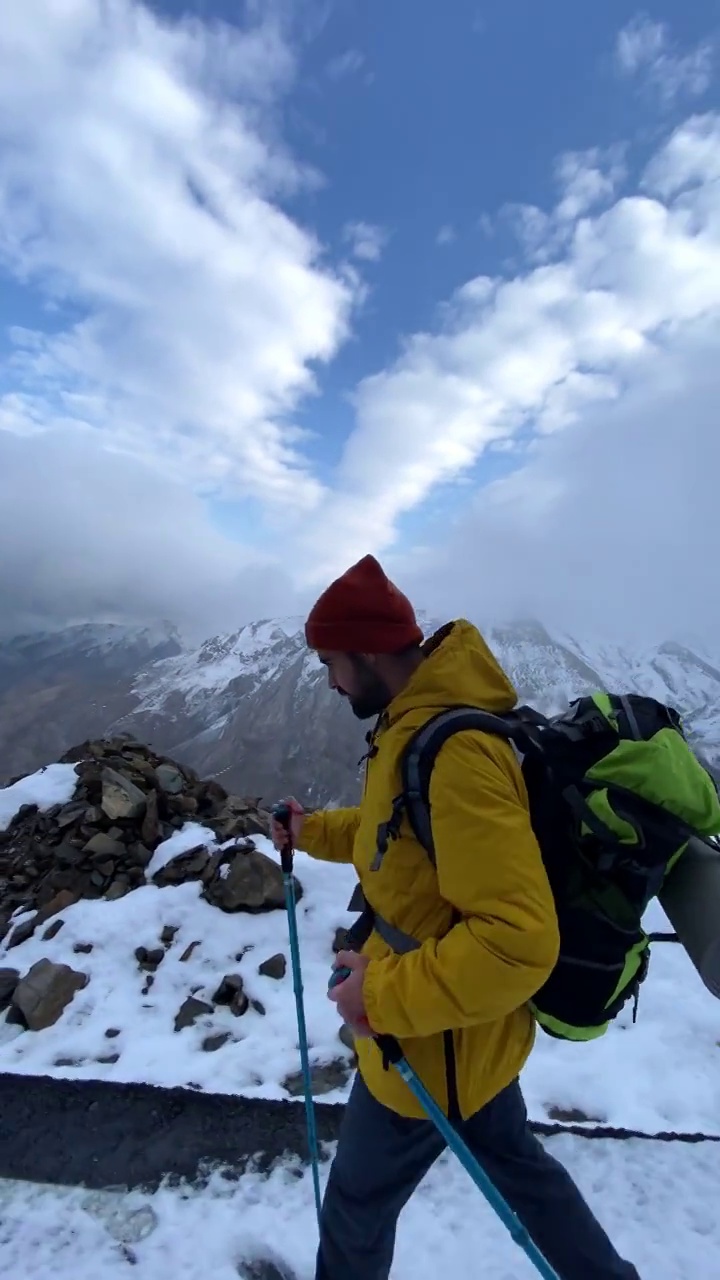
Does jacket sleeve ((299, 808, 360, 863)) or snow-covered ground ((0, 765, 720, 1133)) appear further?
snow-covered ground ((0, 765, 720, 1133))

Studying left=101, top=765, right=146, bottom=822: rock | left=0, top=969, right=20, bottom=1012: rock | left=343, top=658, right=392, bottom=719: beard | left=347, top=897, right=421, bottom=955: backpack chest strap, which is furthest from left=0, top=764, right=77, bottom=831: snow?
left=343, top=658, right=392, bottom=719: beard

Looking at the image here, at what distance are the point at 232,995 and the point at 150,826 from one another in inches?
153

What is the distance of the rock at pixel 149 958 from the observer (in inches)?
320

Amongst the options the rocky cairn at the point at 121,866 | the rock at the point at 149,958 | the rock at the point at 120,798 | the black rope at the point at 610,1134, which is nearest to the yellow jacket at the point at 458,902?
the black rope at the point at 610,1134

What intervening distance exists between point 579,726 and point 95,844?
9.44 meters

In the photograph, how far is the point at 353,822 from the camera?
429cm

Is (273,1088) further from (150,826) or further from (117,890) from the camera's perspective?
(150,826)

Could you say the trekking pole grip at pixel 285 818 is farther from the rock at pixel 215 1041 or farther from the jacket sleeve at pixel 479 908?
the rock at pixel 215 1041

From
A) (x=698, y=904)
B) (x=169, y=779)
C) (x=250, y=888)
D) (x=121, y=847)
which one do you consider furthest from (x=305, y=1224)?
(x=169, y=779)

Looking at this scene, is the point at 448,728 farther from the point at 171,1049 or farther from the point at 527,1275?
the point at 171,1049

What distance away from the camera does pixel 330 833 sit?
4.32 meters

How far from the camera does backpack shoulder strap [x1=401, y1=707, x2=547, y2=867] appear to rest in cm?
273

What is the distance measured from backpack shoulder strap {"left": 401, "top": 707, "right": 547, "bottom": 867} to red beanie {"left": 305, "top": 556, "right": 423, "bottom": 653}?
560 millimetres

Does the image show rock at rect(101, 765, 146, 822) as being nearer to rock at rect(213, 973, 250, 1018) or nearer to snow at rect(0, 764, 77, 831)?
snow at rect(0, 764, 77, 831)
